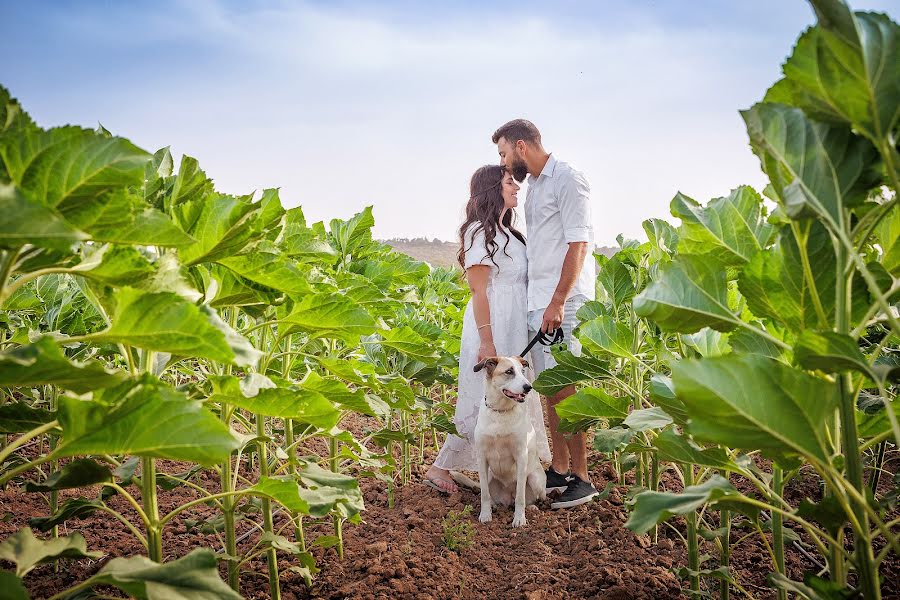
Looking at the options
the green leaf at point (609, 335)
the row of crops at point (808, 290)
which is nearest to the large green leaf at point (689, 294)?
the row of crops at point (808, 290)

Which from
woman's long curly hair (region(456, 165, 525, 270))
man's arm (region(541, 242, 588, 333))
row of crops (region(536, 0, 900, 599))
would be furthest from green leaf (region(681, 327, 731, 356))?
woman's long curly hair (region(456, 165, 525, 270))

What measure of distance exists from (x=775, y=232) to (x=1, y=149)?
70.8 inches

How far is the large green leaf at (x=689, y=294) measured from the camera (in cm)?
146

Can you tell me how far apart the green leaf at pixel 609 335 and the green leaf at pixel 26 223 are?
7.22ft

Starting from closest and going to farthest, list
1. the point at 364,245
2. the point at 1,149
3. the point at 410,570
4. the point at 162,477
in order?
1. the point at 1,149
2. the point at 162,477
3. the point at 410,570
4. the point at 364,245

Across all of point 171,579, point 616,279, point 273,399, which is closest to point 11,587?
point 171,579

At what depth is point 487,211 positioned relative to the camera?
505 centimetres

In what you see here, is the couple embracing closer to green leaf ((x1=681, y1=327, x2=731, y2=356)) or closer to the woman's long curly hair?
the woman's long curly hair

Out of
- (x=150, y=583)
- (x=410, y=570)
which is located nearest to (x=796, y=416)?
(x=150, y=583)

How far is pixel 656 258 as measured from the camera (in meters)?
3.16

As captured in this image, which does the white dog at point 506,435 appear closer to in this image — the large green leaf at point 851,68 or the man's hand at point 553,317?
the man's hand at point 553,317

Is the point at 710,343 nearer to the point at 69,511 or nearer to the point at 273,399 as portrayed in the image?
the point at 273,399

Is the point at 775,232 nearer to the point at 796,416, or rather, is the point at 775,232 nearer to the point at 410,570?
the point at 796,416

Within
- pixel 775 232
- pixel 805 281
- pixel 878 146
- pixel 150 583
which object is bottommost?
pixel 150 583
